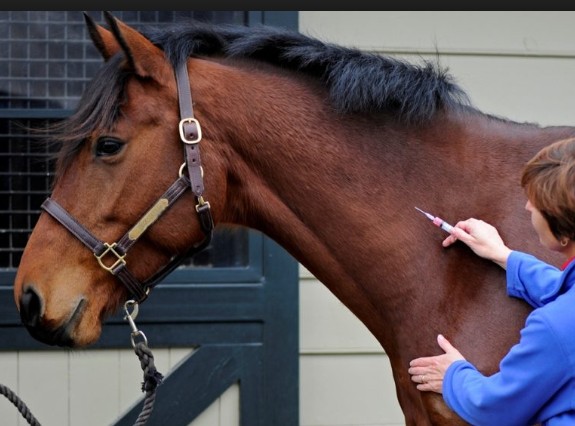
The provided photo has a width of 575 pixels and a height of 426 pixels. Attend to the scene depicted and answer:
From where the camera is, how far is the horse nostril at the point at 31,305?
2.08 m

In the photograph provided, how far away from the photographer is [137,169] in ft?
6.79

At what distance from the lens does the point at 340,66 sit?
85.5 inches

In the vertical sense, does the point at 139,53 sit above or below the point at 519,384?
above

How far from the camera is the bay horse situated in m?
2.06

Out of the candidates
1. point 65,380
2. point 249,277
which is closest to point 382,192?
point 249,277

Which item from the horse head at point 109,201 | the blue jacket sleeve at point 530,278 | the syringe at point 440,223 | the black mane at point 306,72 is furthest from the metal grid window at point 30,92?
the blue jacket sleeve at point 530,278

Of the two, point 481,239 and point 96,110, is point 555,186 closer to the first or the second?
point 481,239

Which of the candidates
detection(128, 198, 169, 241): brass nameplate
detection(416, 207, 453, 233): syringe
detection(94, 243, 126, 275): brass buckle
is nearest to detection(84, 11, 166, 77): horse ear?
detection(128, 198, 169, 241): brass nameplate

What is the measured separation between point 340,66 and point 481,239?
0.57 metres

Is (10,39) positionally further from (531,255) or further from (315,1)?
(531,255)

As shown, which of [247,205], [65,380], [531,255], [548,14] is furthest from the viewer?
[548,14]

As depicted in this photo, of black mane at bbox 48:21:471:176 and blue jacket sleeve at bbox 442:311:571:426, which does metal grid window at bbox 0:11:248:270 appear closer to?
black mane at bbox 48:21:471:176

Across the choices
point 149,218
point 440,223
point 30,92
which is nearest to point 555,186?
point 440,223

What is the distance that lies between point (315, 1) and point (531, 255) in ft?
6.17
